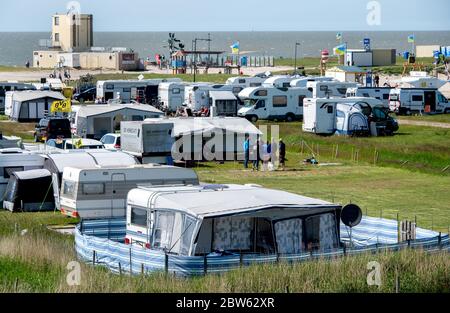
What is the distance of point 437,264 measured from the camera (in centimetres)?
1510

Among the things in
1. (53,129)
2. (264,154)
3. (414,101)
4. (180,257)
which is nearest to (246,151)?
(264,154)

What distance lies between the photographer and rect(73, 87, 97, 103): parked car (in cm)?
5703

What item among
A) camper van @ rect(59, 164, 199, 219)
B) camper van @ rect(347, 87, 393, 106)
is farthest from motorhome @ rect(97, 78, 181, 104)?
camper van @ rect(59, 164, 199, 219)

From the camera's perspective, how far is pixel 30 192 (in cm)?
2373

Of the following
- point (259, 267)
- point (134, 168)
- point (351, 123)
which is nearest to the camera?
point (259, 267)

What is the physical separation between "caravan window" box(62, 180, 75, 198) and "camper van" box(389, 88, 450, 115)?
26800mm

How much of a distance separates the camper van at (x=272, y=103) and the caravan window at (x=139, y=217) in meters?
27.5

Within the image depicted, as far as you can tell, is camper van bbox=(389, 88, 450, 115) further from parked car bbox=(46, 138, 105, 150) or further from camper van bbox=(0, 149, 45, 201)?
camper van bbox=(0, 149, 45, 201)

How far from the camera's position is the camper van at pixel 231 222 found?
16.4 metres

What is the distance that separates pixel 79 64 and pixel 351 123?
56.5 metres

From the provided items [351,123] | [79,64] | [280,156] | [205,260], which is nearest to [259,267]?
[205,260]

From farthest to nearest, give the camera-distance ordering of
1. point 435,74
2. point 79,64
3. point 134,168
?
point 79,64, point 435,74, point 134,168

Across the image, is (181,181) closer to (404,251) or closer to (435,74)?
(404,251)

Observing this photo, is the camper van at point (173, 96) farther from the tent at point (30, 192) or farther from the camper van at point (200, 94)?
the tent at point (30, 192)
